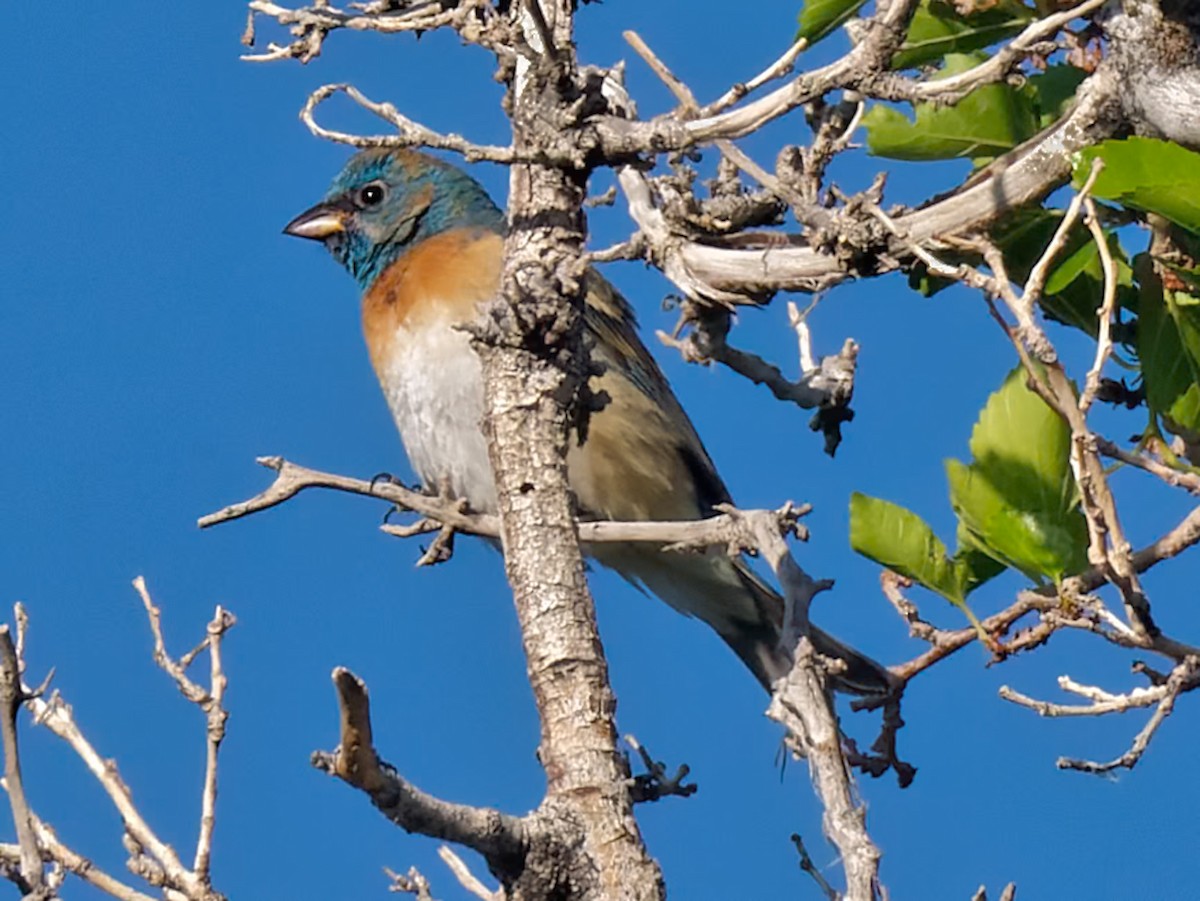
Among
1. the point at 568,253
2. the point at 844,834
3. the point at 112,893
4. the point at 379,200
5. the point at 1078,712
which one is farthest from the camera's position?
the point at 379,200

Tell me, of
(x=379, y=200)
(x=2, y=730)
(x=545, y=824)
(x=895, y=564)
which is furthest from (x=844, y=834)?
(x=379, y=200)

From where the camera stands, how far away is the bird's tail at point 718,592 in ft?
16.2

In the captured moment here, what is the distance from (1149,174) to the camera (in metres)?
2.16

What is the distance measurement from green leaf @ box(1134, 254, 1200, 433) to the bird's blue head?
284 centimetres

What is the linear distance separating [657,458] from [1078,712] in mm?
2863

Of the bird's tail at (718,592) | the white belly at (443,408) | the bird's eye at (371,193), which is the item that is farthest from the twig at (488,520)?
the bird's eye at (371,193)

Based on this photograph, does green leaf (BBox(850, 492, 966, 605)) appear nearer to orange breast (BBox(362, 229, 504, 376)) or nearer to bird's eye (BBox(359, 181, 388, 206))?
orange breast (BBox(362, 229, 504, 376))

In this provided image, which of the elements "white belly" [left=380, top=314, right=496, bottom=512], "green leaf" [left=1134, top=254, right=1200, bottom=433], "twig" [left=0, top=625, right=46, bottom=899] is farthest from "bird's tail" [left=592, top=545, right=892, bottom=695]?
"twig" [left=0, top=625, right=46, bottom=899]

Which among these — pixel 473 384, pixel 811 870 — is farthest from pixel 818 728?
pixel 473 384

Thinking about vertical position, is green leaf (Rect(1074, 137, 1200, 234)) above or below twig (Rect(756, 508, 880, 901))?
above

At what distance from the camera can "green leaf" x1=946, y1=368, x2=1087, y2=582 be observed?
254 centimetres

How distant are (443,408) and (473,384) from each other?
110 mm

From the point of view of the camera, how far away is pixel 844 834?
76.0 inches

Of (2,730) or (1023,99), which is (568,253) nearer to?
(1023,99)
